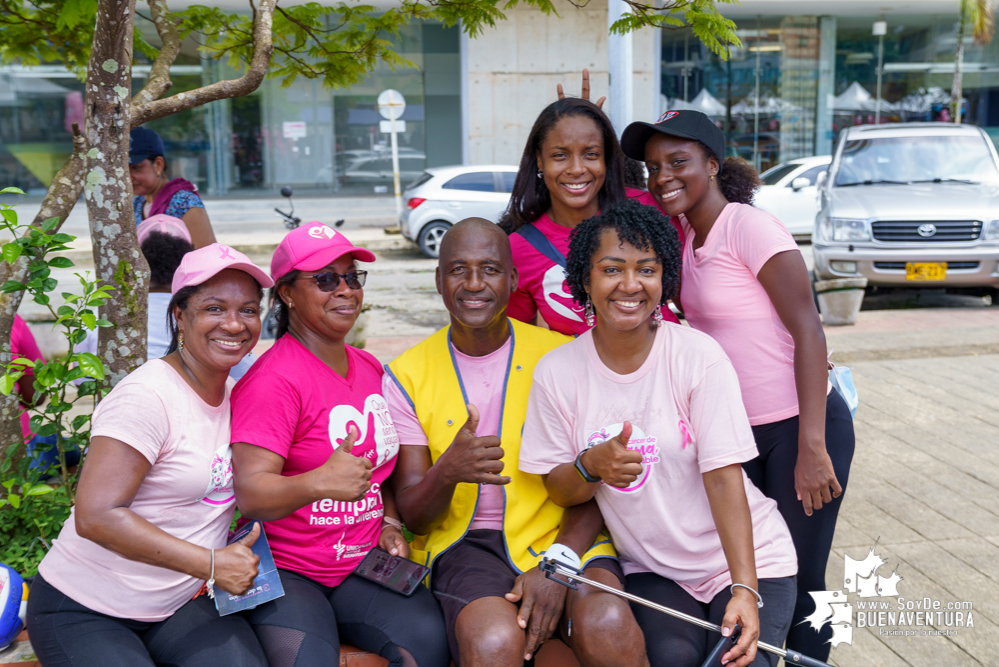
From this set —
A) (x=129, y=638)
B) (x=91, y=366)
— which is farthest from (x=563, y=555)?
(x=91, y=366)

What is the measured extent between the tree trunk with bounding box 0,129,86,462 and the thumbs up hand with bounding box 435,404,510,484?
78.9 inches

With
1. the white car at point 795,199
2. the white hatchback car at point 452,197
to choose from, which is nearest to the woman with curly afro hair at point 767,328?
the white hatchback car at point 452,197

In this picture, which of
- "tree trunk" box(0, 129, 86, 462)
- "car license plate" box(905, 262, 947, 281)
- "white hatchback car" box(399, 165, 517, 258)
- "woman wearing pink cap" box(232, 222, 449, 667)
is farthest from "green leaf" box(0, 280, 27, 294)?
"white hatchback car" box(399, 165, 517, 258)

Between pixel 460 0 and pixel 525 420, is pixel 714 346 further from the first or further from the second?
pixel 460 0

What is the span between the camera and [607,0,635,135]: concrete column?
15.7ft

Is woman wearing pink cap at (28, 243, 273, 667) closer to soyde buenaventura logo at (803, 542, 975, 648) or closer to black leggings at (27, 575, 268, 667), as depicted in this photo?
black leggings at (27, 575, 268, 667)

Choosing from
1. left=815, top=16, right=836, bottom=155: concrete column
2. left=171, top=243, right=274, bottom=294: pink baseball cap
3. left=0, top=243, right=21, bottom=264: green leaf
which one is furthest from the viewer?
left=815, top=16, right=836, bottom=155: concrete column

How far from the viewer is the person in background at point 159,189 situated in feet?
15.7

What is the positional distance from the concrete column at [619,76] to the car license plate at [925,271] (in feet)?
18.4

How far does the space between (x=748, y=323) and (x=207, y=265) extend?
172 cm

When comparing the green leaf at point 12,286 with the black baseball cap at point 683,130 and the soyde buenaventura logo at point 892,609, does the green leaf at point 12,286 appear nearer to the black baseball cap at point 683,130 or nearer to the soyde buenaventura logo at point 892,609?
the black baseball cap at point 683,130

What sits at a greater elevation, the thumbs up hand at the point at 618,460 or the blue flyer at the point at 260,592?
the thumbs up hand at the point at 618,460

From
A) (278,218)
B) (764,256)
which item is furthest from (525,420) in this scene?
(278,218)

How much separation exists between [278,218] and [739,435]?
1814cm
